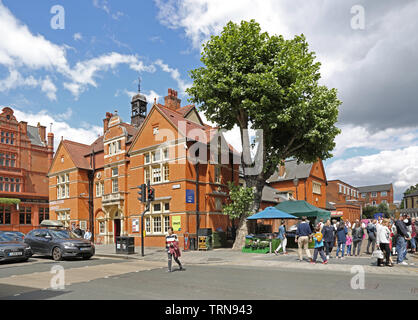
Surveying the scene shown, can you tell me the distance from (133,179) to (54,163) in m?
14.7

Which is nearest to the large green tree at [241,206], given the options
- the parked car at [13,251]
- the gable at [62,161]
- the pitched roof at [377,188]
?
the parked car at [13,251]

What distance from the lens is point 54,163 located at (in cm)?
3759

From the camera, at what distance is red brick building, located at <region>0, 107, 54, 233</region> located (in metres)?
39.4

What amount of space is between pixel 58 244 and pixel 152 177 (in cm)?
1026

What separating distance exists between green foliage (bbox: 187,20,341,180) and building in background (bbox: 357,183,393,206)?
97.4 metres

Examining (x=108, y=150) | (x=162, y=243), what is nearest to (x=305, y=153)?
(x=162, y=243)

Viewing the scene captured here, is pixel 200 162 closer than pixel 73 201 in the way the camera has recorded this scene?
Yes

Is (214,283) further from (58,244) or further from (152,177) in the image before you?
(152,177)

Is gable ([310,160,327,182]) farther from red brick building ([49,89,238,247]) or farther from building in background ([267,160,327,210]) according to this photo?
red brick building ([49,89,238,247])

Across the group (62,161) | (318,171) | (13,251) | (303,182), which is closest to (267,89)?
(13,251)

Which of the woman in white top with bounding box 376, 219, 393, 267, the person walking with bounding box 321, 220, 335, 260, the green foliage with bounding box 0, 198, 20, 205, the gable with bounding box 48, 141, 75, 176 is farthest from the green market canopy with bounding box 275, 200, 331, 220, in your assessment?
the green foliage with bounding box 0, 198, 20, 205

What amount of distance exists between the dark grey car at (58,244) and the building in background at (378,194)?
10654cm

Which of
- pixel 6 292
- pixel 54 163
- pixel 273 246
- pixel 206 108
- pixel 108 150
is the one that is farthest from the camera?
pixel 54 163
